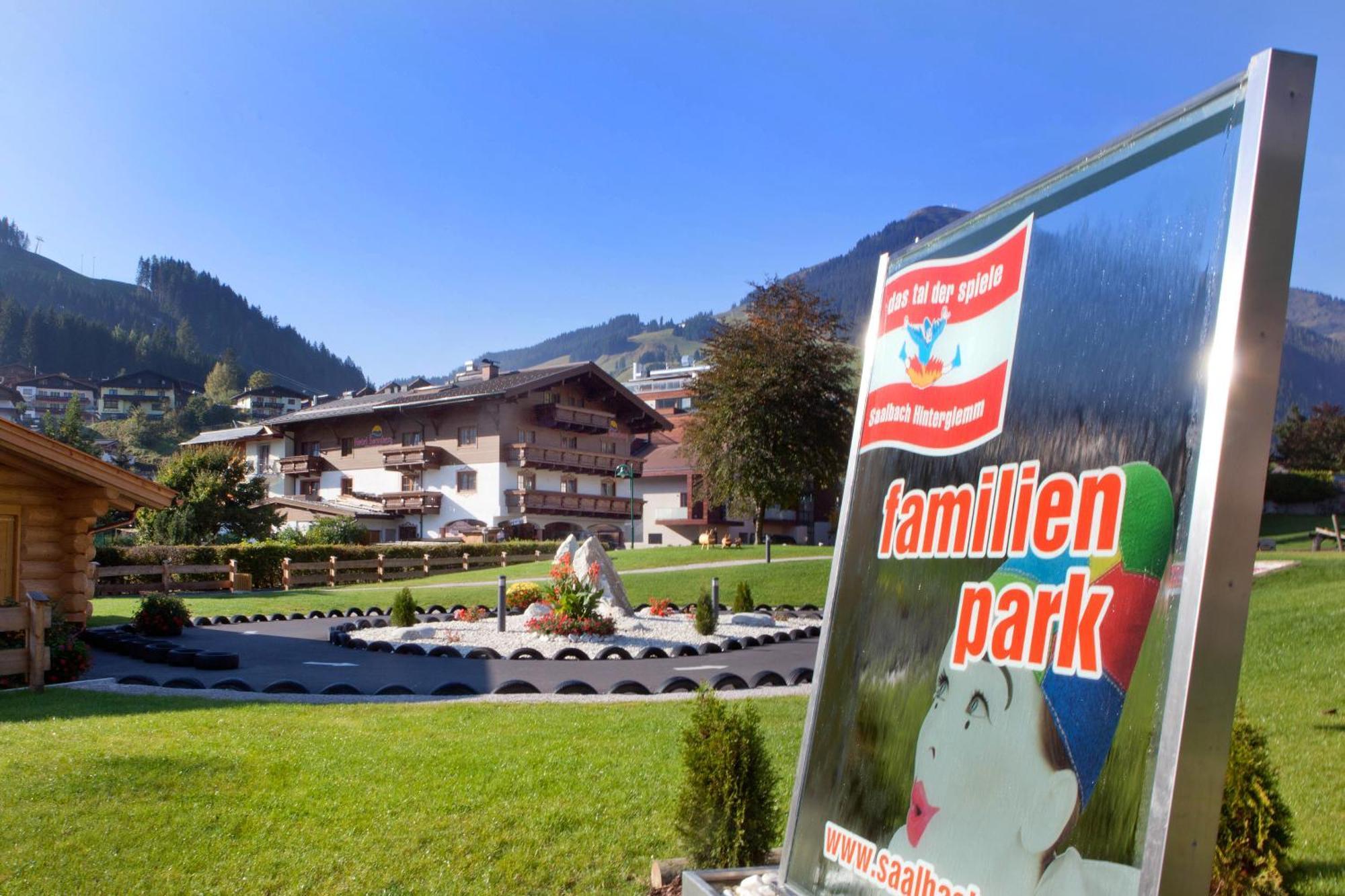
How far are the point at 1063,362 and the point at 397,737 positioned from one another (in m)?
6.06

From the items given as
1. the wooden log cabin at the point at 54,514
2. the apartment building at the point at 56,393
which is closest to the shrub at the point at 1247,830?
the wooden log cabin at the point at 54,514

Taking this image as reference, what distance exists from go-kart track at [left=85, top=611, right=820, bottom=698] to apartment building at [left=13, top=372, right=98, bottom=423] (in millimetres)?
144231

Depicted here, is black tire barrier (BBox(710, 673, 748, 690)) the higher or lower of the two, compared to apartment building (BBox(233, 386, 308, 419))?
lower

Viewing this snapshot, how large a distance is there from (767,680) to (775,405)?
2406 cm

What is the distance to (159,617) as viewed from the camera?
17.7 metres

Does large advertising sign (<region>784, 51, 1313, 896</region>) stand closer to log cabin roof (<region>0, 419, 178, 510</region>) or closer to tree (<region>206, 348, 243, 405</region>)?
log cabin roof (<region>0, 419, 178, 510</region>)

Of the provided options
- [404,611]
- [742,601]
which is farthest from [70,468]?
[742,601]

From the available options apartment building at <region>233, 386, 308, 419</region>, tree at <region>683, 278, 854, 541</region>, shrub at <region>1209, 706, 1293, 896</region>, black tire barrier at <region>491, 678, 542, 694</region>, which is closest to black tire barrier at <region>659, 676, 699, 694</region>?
black tire barrier at <region>491, 678, 542, 694</region>

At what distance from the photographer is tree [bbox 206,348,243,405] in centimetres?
15912

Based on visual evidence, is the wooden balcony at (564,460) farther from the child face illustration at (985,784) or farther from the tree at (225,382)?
the tree at (225,382)

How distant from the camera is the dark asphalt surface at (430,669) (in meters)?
11.8

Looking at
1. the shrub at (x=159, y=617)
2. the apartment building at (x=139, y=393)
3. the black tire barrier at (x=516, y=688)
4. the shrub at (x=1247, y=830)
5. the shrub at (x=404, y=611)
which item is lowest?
the shrub at (x=159, y=617)

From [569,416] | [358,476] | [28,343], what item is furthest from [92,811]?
[28,343]

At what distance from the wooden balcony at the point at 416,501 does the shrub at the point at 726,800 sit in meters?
52.5
